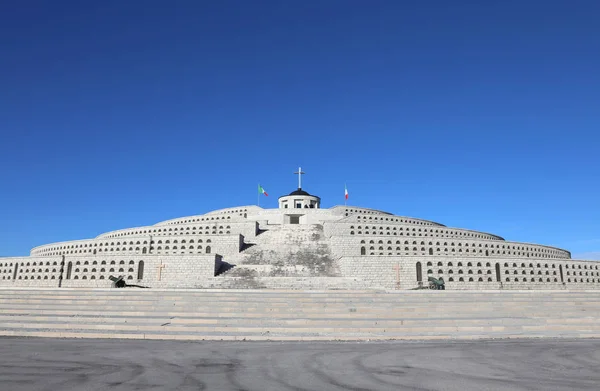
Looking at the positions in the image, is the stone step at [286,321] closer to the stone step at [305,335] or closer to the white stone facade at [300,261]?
the stone step at [305,335]

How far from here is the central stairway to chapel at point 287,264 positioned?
1199 inches

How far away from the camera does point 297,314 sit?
16.4 m

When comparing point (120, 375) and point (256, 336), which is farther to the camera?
point (256, 336)

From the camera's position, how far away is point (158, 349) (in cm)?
1151

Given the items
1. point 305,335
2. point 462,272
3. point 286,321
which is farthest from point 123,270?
point 462,272

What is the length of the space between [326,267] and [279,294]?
55.3 feet

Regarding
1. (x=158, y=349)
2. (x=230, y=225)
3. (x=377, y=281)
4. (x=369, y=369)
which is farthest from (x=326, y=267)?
(x=369, y=369)

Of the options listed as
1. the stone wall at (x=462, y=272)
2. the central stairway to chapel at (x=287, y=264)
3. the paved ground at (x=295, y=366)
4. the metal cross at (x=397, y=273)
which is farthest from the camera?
the stone wall at (x=462, y=272)

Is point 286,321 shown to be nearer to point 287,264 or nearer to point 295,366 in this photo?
point 295,366

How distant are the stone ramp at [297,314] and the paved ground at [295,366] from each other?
1.82 metres

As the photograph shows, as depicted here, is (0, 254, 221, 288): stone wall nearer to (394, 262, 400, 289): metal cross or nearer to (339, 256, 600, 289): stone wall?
(339, 256, 600, 289): stone wall

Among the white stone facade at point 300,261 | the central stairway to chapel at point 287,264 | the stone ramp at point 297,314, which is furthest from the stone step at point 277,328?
the white stone facade at point 300,261

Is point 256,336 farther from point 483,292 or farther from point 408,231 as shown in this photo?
point 408,231

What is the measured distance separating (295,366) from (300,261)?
91.0 ft
